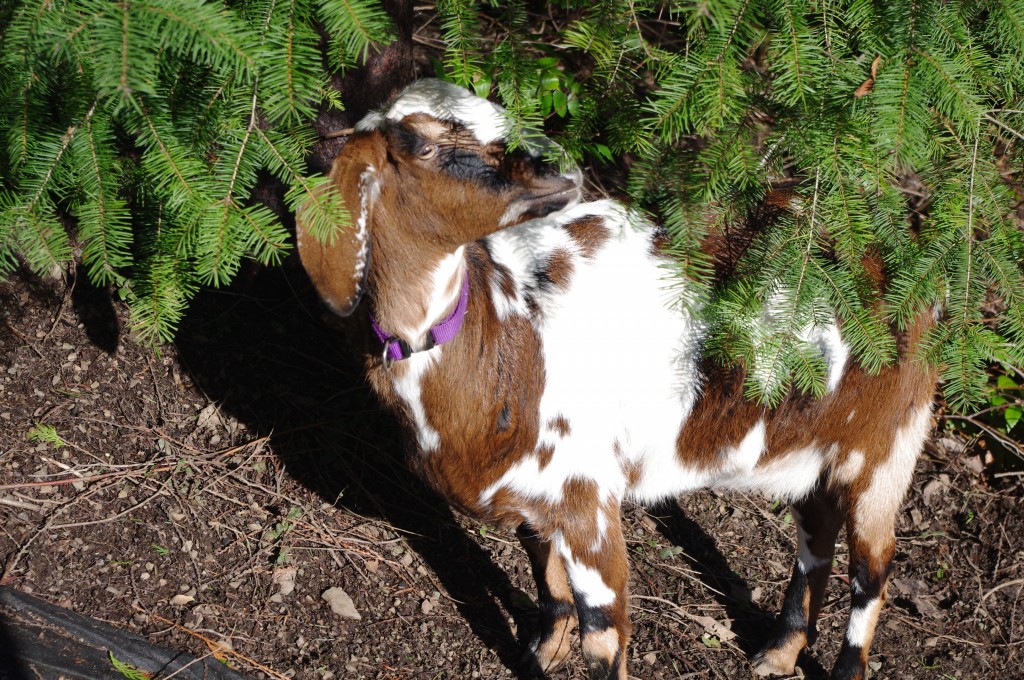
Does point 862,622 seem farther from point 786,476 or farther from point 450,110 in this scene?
point 450,110

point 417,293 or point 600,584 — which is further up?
point 417,293

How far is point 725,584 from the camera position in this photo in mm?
4012

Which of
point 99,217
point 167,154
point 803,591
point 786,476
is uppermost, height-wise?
point 167,154

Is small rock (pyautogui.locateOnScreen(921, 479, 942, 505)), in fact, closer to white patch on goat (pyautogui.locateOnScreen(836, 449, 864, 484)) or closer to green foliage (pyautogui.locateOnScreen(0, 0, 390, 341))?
white patch on goat (pyautogui.locateOnScreen(836, 449, 864, 484))

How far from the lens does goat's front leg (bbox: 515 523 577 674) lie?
343 cm

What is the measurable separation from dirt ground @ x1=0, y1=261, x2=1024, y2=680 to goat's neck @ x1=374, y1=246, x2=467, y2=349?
145 cm

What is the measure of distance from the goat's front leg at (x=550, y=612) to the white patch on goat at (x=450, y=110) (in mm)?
1688

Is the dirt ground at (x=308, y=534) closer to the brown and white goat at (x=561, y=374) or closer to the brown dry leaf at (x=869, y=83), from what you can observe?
the brown and white goat at (x=561, y=374)

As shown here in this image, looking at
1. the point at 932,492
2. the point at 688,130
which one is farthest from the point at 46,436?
the point at 932,492

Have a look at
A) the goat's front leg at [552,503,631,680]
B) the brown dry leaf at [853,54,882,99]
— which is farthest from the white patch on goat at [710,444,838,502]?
the brown dry leaf at [853,54,882,99]

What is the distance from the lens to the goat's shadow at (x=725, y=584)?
12.3 feet

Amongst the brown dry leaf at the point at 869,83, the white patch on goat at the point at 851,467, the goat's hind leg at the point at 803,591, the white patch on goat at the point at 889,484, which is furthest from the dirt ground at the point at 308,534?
the brown dry leaf at the point at 869,83

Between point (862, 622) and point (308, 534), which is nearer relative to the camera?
point (862, 622)

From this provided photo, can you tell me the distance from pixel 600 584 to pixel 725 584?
137 cm
